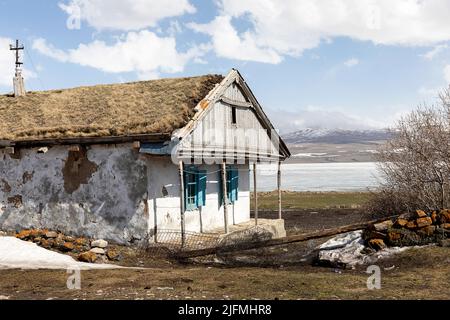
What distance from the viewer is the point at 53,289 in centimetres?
905

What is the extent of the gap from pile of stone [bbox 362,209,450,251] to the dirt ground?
43cm

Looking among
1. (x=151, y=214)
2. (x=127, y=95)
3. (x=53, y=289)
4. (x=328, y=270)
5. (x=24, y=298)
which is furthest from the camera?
(x=127, y=95)

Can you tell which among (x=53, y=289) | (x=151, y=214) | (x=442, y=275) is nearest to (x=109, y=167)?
(x=151, y=214)

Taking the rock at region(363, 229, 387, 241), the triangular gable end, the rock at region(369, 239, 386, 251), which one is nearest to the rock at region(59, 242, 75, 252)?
the triangular gable end

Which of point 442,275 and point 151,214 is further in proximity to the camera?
point 151,214

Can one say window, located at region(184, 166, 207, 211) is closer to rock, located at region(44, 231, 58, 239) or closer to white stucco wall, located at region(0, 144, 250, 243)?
white stucco wall, located at region(0, 144, 250, 243)

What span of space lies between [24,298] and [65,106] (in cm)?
1020

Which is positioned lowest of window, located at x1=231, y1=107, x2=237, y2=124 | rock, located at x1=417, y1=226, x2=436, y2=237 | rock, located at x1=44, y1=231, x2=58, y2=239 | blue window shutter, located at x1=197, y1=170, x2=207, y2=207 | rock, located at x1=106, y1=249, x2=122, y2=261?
rock, located at x1=106, y1=249, x2=122, y2=261

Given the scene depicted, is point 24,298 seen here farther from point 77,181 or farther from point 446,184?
point 446,184

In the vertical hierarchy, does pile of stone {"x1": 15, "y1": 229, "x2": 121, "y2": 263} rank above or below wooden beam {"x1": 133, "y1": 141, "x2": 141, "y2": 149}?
→ below

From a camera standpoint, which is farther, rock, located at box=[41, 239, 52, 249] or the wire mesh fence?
rock, located at box=[41, 239, 52, 249]

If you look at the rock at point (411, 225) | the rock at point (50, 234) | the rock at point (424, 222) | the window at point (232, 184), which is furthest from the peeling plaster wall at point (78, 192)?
the rock at point (424, 222)

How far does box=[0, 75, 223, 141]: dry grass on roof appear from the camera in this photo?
14188 mm

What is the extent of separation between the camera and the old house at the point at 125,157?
45.1 feet
